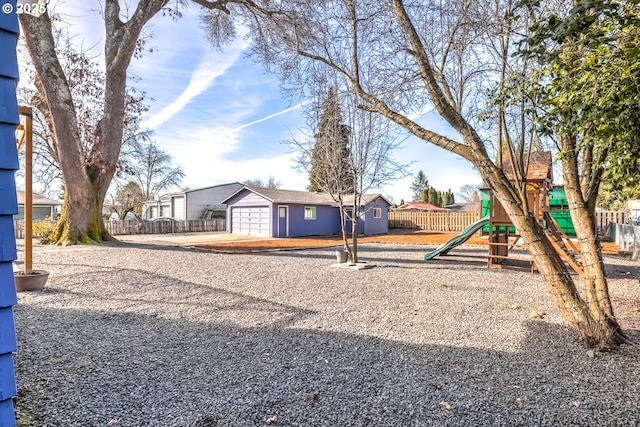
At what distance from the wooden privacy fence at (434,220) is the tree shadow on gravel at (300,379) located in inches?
852

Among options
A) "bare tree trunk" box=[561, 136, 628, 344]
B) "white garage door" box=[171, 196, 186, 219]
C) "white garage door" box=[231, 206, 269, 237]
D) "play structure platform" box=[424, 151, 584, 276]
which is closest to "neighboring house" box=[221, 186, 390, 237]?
"white garage door" box=[231, 206, 269, 237]

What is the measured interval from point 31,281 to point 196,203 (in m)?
23.3

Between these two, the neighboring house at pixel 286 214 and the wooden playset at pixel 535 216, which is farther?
the neighboring house at pixel 286 214

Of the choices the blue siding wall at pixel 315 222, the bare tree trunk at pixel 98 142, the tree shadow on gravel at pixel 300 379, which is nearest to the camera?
the tree shadow on gravel at pixel 300 379

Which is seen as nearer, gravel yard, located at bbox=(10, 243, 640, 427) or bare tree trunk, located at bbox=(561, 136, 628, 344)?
gravel yard, located at bbox=(10, 243, 640, 427)

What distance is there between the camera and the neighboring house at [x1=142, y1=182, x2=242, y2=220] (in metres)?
28.0

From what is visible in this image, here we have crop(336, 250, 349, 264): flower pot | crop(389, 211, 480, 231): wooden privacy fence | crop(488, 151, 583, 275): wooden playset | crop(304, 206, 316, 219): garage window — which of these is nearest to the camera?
crop(488, 151, 583, 275): wooden playset

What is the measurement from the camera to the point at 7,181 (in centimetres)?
162

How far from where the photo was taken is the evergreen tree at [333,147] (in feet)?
28.7

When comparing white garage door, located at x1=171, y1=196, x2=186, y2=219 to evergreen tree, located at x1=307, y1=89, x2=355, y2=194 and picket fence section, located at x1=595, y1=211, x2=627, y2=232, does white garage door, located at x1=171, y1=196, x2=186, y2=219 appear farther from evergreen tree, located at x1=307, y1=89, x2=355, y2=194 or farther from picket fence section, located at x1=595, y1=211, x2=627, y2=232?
picket fence section, located at x1=595, y1=211, x2=627, y2=232

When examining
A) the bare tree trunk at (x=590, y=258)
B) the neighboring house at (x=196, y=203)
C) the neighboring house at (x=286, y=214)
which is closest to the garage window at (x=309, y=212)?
the neighboring house at (x=286, y=214)

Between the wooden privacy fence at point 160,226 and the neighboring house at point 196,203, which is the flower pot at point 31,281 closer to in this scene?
the wooden privacy fence at point 160,226

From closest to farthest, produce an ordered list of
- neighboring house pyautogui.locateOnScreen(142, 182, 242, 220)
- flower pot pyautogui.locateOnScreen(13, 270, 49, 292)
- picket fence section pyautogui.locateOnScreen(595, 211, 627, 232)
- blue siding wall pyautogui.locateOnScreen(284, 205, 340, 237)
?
flower pot pyautogui.locateOnScreen(13, 270, 49, 292) → picket fence section pyautogui.locateOnScreen(595, 211, 627, 232) → blue siding wall pyautogui.locateOnScreen(284, 205, 340, 237) → neighboring house pyautogui.locateOnScreen(142, 182, 242, 220)

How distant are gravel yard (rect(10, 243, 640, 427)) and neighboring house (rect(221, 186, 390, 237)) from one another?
41.9ft
